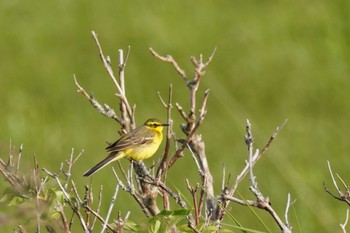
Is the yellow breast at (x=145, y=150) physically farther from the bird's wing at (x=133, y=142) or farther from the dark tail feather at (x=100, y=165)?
the dark tail feather at (x=100, y=165)

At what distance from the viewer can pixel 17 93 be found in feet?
39.5

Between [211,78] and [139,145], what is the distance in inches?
222

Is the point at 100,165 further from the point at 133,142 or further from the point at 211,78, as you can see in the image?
the point at 211,78

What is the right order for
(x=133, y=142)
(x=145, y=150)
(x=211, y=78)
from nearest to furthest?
(x=133, y=142), (x=145, y=150), (x=211, y=78)

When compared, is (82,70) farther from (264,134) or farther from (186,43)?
(264,134)

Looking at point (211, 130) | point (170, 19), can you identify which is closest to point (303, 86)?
point (211, 130)

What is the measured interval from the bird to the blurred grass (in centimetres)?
265

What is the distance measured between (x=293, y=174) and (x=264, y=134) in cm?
118

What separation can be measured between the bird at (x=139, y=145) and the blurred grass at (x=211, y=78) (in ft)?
8.70

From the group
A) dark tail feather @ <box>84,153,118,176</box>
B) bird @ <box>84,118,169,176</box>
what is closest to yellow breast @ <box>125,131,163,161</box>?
bird @ <box>84,118,169,176</box>

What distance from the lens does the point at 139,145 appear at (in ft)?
20.5

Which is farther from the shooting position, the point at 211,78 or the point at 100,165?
the point at 211,78

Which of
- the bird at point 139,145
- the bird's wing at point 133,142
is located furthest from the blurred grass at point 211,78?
the bird's wing at point 133,142

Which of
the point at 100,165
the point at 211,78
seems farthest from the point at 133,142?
the point at 211,78
